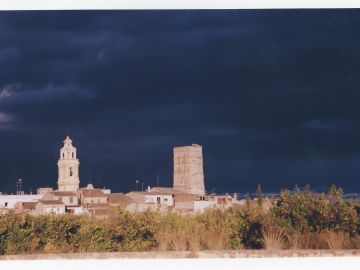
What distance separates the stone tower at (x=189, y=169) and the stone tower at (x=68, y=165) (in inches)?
58.9

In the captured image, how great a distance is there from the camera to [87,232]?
279 inches

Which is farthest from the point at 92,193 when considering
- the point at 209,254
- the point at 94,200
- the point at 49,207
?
the point at 209,254

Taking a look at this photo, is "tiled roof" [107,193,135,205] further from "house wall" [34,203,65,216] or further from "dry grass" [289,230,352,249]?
"dry grass" [289,230,352,249]

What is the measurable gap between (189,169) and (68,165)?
180 centimetres

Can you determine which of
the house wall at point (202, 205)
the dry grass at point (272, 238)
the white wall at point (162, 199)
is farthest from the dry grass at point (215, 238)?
the white wall at point (162, 199)

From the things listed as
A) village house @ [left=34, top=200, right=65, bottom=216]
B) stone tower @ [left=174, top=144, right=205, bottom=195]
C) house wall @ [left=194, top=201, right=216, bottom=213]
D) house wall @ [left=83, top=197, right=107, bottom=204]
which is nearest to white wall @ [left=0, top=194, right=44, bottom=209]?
village house @ [left=34, top=200, right=65, bottom=216]

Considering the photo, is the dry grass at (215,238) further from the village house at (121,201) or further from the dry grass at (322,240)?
the village house at (121,201)

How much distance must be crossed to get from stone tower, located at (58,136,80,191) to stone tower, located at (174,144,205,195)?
150 cm

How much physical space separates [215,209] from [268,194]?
82cm

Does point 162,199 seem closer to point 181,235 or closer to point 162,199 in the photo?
point 162,199

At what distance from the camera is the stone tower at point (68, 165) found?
757 centimetres

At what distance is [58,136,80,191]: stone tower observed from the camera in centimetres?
757

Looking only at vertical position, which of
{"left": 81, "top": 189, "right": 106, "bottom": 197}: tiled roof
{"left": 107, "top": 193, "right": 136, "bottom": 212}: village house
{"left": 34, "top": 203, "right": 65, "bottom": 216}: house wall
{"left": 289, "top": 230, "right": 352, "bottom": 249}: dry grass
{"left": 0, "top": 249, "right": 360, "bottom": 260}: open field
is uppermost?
{"left": 81, "top": 189, "right": 106, "bottom": 197}: tiled roof
